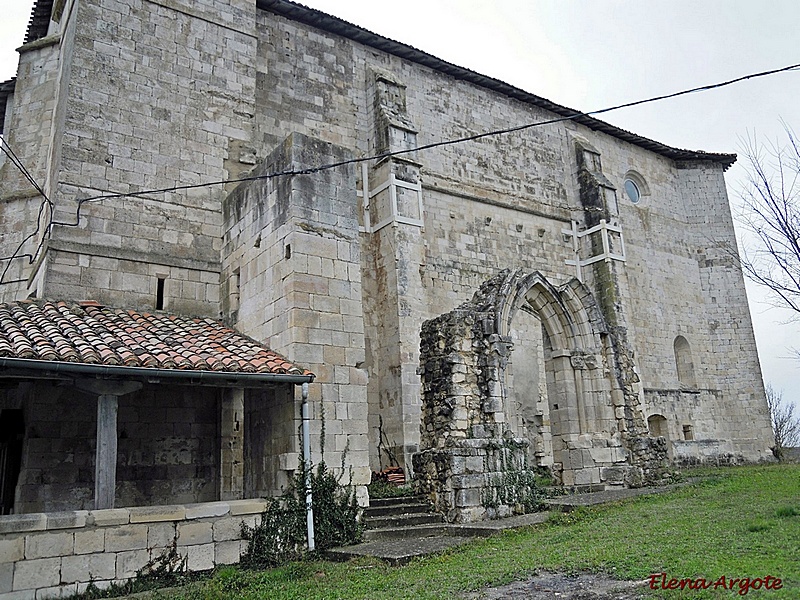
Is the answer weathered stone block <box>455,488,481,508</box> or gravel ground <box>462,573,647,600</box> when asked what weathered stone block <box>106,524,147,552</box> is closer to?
gravel ground <box>462,573,647,600</box>

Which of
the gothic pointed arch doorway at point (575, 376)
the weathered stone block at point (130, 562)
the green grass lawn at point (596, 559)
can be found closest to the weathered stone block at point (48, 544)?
the weathered stone block at point (130, 562)

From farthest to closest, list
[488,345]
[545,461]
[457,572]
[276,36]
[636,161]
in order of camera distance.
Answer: [636,161], [545,461], [276,36], [488,345], [457,572]

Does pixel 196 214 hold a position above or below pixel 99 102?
below

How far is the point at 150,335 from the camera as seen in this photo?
28.6ft

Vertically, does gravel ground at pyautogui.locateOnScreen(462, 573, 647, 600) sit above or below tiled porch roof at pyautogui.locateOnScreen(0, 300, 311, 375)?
below

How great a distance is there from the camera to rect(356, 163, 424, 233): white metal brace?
1409 cm

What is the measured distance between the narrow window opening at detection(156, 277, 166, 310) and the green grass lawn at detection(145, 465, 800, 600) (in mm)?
4853

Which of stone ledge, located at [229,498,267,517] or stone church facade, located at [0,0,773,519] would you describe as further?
stone church facade, located at [0,0,773,519]

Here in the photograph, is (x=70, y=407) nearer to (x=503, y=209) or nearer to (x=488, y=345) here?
(x=488, y=345)

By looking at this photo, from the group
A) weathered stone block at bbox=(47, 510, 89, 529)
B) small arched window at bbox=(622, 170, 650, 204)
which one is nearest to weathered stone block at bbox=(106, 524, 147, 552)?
weathered stone block at bbox=(47, 510, 89, 529)

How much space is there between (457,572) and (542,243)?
526 inches

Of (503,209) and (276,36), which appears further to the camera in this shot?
(503,209)

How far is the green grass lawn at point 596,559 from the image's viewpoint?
5199 mm

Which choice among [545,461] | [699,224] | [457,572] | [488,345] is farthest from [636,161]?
[457,572]
